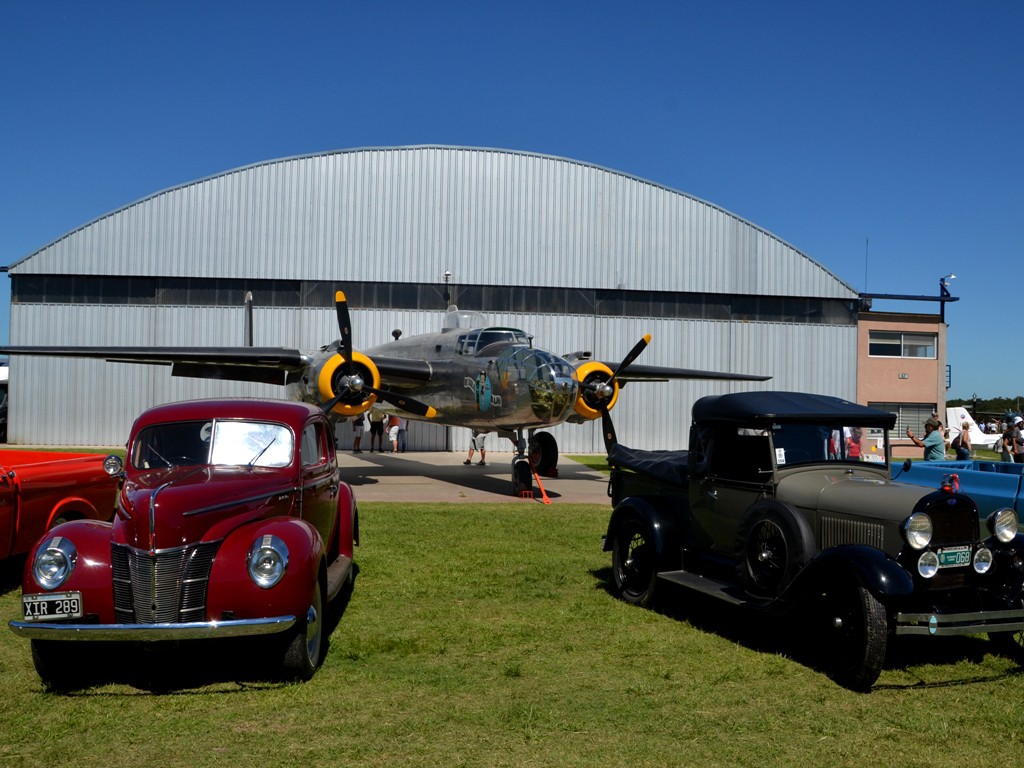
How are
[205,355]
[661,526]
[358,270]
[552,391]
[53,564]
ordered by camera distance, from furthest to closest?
[358,270], [205,355], [552,391], [661,526], [53,564]

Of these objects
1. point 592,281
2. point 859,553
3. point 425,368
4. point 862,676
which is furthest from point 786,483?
point 592,281

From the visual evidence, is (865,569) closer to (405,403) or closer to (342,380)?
(405,403)

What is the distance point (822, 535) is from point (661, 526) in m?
1.75

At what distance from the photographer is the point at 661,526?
801cm

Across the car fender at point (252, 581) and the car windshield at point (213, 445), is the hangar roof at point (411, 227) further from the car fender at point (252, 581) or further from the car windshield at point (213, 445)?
the car fender at point (252, 581)

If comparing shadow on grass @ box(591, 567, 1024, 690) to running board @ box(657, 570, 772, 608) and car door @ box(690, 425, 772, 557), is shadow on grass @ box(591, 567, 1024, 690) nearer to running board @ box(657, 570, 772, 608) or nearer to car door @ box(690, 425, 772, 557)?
running board @ box(657, 570, 772, 608)

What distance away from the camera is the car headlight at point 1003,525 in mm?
6230

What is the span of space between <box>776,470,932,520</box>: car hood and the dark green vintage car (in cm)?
1

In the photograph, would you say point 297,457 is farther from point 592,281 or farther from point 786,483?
point 592,281

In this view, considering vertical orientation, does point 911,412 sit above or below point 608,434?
below

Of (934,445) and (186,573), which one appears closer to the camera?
(186,573)

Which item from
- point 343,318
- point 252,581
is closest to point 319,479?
point 252,581

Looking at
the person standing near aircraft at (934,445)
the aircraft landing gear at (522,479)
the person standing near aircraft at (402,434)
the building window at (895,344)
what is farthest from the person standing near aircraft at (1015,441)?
the person standing near aircraft at (402,434)

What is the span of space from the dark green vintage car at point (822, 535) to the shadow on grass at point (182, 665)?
132 inches
